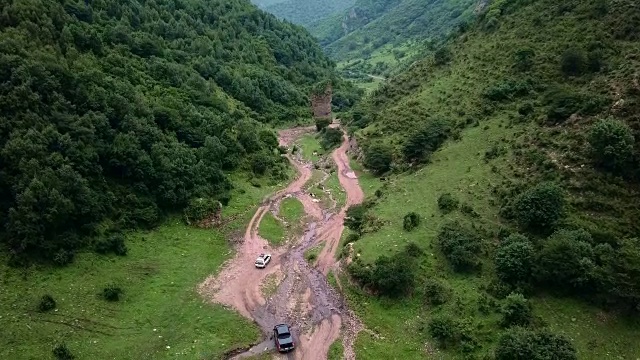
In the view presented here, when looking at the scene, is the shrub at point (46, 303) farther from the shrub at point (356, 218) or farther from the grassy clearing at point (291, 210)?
the shrub at point (356, 218)

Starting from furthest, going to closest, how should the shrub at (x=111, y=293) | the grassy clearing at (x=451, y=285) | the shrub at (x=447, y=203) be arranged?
1. the shrub at (x=447, y=203)
2. the shrub at (x=111, y=293)
3. the grassy clearing at (x=451, y=285)

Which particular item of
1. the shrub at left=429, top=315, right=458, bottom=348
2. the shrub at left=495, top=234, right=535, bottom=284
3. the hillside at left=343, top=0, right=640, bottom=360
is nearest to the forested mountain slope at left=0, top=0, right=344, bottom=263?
the hillside at left=343, top=0, right=640, bottom=360

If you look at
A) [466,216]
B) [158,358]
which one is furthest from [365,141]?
[158,358]

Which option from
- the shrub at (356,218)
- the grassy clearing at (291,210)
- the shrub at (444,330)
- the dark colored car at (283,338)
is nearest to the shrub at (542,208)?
the shrub at (444,330)

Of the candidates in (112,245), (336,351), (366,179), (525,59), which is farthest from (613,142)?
(112,245)

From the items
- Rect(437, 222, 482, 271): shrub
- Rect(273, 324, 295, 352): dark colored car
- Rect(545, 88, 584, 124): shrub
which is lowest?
Rect(437, 222, 482, 271): shrub

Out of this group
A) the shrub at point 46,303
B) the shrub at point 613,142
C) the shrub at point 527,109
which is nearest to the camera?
the shrub at point 46,303

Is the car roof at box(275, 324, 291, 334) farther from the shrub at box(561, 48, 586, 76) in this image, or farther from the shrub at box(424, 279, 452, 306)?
the shrub at box(561, 48, 586, 76)
